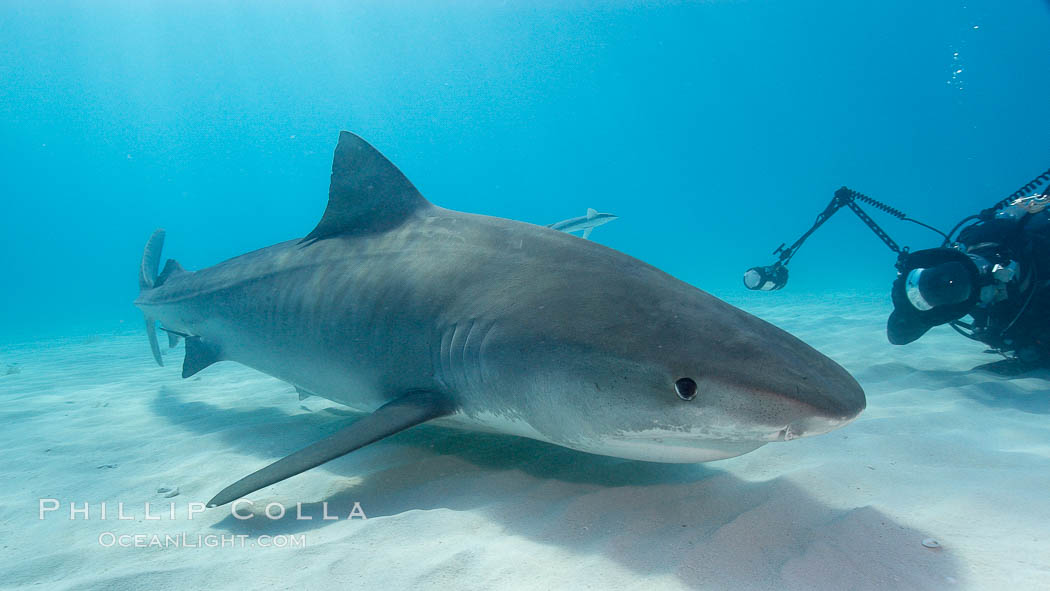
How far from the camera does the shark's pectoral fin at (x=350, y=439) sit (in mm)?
2221

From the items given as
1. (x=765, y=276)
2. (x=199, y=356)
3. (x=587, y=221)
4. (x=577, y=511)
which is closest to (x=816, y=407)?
(x=577, y=511)

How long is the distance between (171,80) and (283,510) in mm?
137169

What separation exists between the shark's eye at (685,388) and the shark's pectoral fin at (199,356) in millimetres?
4848

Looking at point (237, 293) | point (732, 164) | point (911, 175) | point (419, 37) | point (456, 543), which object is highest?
point (419, 37)

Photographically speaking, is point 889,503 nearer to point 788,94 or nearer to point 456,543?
point 456,543

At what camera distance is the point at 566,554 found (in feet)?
6.12

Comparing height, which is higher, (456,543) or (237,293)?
(237,293)

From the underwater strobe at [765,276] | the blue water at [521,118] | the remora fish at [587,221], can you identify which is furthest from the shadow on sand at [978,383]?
the blue water at [521,118]

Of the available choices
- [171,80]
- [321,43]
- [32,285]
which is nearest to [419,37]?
[321,43]

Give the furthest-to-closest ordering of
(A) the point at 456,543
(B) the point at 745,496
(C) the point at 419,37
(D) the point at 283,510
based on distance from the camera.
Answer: (C) the point at 419,37
(D) the point at 283,510
(B) the point at 745,496
(A) the point at 456,543

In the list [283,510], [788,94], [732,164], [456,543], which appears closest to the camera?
[456,543]

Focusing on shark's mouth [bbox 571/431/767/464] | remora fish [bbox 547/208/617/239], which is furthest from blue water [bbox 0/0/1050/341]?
shark's mouth [bbox 571/431/767/464]

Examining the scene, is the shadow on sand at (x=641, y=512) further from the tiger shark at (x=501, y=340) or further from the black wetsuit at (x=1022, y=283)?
the black wetsuit at (x=1022, y=283)

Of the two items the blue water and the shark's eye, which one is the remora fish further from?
the blue water
